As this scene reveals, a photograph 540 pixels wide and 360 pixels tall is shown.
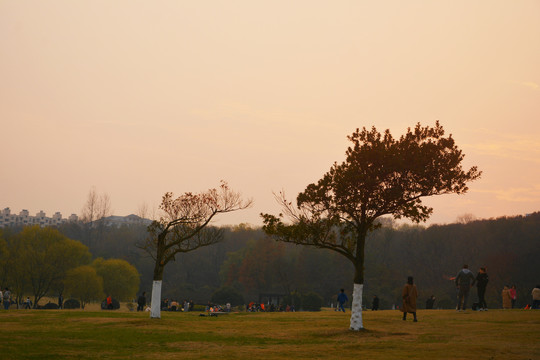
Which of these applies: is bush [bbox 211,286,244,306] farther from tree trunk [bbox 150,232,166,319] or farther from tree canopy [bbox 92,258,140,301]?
tree trunk [bbox 150,232,166,319]

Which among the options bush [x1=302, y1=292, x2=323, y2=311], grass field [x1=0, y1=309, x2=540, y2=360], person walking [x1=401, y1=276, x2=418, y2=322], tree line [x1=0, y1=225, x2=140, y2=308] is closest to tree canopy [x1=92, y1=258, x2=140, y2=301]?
tree line [x1=0, y1=225, x2=140, y2=308]

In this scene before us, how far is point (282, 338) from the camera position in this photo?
2683 centimetres

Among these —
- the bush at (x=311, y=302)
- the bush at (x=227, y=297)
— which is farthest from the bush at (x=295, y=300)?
the bush at (x=227, y=297)

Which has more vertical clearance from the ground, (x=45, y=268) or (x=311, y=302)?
(x=45, y=268)

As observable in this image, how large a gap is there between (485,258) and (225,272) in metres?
45.6

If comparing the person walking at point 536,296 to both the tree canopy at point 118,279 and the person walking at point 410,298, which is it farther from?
the tree canopy at point 118,279

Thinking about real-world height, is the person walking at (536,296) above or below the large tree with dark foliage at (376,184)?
below

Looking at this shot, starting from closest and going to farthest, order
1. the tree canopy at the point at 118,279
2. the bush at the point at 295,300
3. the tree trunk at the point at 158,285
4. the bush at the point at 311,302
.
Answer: the tree trunk at the point at 158,285 < the bush at the point at 311,302 < the bush at the point at 295,300 < the tree canopy at the point at 118,279

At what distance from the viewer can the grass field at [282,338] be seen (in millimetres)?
21281

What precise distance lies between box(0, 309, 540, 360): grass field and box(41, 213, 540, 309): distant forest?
164 feet

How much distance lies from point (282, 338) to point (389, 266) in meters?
83.7

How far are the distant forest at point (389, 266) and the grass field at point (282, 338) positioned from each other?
164ft

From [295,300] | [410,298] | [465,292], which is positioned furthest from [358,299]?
[295,300]

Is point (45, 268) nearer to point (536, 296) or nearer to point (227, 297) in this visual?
point (227, 297)
